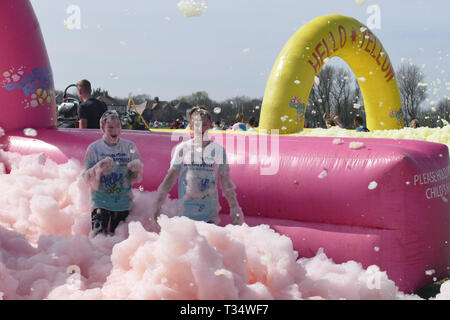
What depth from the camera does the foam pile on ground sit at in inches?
84.7

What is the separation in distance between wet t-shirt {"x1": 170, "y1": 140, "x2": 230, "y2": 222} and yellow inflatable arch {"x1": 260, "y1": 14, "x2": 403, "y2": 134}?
440 centimetres

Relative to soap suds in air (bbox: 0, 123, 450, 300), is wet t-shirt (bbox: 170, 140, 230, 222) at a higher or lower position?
higher

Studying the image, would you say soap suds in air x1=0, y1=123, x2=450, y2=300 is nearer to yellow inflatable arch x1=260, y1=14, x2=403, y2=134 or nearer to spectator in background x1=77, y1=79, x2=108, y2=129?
spectator in background x1=77, y1=79, x2=108, y2=129

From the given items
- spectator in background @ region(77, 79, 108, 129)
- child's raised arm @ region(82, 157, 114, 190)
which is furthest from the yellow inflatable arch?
child's raised arm @ region(82, 157, 114, 190)

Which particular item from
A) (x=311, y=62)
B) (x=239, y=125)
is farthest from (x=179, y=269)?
(x=239, y=125)

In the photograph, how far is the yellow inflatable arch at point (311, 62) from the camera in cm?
739

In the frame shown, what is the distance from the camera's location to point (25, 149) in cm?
477

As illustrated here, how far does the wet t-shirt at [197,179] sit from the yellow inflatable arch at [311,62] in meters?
4.40

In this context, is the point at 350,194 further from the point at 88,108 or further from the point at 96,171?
the point at 88,108

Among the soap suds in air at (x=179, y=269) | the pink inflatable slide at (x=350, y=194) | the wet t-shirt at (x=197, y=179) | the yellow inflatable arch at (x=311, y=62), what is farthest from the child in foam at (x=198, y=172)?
the yellow inflatable arch at (x=311, y=62)

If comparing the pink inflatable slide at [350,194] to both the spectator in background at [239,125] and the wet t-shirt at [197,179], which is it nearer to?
the wet t-shirt at [197,179]

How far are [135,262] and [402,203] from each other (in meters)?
1.79

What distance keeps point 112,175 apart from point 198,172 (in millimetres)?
592

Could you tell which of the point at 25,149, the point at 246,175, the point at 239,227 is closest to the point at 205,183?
the point at 239,227
